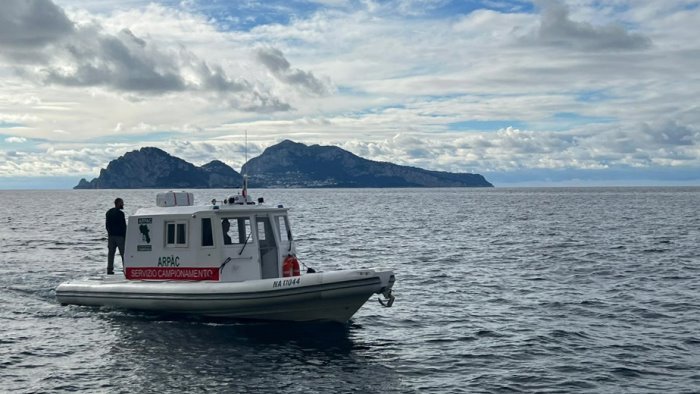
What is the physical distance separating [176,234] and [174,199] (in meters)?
1.48

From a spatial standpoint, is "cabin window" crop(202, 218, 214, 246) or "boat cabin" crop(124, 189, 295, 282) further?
"cabin window" crop(202, 218, 214, 246)

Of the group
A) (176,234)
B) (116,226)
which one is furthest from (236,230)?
(116,226)

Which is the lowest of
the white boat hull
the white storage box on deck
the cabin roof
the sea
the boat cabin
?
the sea

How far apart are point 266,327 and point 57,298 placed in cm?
805

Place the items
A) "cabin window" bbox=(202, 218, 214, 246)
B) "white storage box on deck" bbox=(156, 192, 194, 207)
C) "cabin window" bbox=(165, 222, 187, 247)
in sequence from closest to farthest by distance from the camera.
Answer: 1. "cabin window" bbox=(202, 218, 214, 246)
2. "cabin window" bbox=(165, 222, 187, 247)
3. "white storage box on deck" bbox=(156, 192, 194, 207)

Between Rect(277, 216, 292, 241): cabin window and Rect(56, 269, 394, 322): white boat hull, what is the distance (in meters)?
2.48

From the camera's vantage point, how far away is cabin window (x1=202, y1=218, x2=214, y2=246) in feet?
65.9

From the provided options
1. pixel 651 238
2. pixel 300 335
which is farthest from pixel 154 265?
pixel 651 238

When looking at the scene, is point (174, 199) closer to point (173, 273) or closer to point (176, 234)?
point (176, 234)

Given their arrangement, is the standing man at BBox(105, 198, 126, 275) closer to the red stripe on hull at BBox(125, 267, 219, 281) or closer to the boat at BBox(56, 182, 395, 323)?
the boat at BBox(56, 182, 395, 323)

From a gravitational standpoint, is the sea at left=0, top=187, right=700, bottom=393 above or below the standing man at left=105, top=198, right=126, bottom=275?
below

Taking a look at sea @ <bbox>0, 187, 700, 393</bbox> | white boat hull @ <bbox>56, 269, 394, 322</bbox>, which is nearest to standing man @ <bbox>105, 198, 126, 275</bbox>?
white boat hull @ <bbox>56, 269, 394, 322</bbox>

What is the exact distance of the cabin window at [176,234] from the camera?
20.4 metres

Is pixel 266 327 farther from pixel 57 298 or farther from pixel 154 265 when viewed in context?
pixel 57 298
